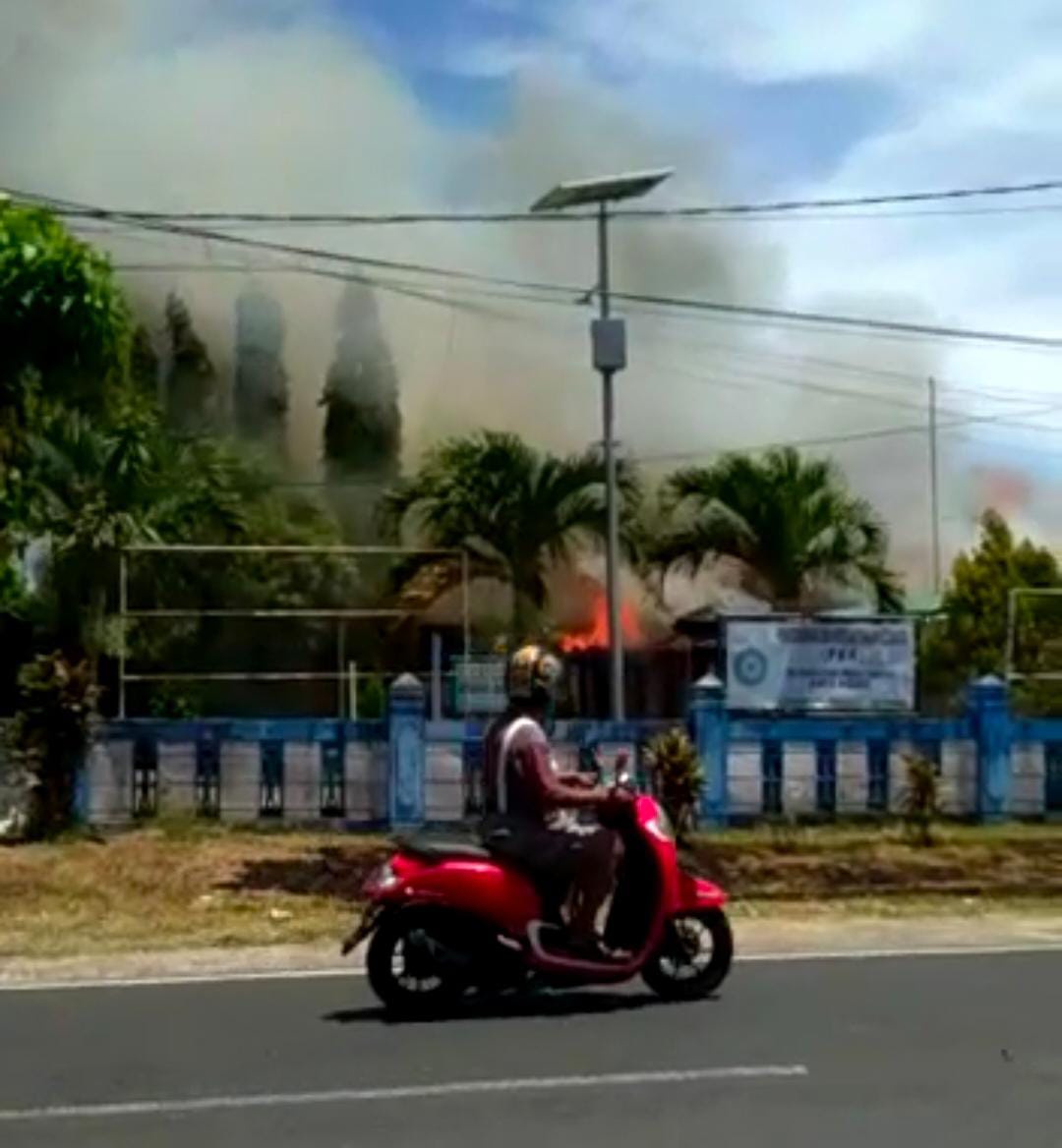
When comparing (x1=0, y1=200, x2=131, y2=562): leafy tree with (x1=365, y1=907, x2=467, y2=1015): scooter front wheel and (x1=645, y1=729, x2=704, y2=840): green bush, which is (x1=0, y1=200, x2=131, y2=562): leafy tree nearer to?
(x1=645, y1=729, x2=704, y2=840): green bush

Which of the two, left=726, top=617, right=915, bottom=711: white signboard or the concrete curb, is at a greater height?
left=726, top=617, right=915, bottom=711: white signboard

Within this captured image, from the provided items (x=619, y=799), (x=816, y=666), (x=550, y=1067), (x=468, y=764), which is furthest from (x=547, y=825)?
(x=816, y=666)

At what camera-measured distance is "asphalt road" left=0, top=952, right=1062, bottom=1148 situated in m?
7.63

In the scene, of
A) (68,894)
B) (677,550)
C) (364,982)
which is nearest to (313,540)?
(677,550)

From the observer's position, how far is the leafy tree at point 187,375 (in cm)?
4725

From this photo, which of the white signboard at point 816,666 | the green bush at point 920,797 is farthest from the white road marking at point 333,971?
the white signboard at point 816,666

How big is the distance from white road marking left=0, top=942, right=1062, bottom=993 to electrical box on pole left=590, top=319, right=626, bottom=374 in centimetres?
1270

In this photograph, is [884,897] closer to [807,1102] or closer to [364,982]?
[364,982]

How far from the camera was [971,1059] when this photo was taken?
29.3 feet

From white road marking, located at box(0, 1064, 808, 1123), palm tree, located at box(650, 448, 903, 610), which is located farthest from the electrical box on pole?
white road marking, located at box(0, 1064, 808, 1123)

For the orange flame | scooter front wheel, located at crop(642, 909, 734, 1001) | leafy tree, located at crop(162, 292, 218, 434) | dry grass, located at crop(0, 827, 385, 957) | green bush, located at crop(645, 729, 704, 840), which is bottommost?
dry grass, located at crop(0, 827, 385, 957)

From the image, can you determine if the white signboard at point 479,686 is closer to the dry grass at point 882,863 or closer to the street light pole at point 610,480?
the street light pole at point 610,480

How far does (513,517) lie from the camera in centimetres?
3484

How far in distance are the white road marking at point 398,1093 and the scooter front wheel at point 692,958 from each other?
5.74 feet
